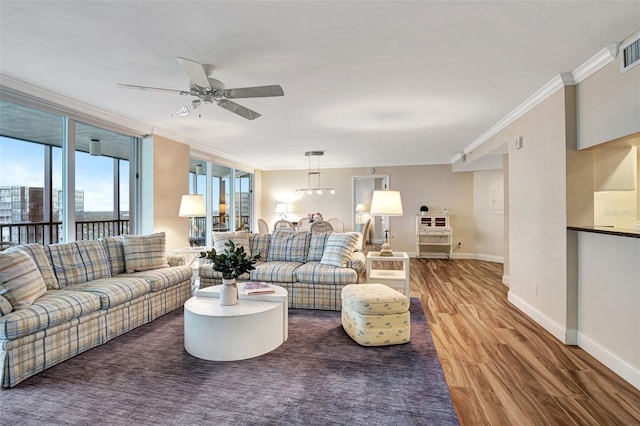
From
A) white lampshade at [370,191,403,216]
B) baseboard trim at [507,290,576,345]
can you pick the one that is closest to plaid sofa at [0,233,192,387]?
white lampshade at [370,191,403,216]

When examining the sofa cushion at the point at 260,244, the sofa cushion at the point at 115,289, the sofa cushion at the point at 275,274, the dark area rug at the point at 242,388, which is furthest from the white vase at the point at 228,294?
the sofa cushion at the point at 260,244

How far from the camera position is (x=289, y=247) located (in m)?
4.45

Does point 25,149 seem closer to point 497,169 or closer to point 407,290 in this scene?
point 407,290

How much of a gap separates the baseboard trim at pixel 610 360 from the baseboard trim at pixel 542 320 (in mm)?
100

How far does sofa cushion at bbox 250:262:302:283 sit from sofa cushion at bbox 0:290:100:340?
1671mm

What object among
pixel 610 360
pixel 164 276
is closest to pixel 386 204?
pixel 610 360

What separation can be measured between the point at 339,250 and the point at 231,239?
61.7 inches

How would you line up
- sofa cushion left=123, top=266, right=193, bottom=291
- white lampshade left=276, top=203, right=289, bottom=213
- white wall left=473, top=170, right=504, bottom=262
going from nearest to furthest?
sofa cushion left=123, top=266, right=193, bottom=291 < white wall left=473, top=170, right=504, bottom=262 < white lampshade left=276, top=203, right=289, bottom=213

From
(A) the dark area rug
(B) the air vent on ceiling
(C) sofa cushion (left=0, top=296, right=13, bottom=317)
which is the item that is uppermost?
(B) the air vent on ceiling

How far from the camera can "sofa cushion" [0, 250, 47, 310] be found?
231 cm

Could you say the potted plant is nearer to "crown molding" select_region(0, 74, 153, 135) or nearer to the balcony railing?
"crown molding" select_region(0, 74, 153, 135)

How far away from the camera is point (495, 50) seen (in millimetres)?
2391

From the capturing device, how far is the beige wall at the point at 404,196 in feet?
25.5

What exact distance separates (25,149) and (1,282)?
7.34 ft
